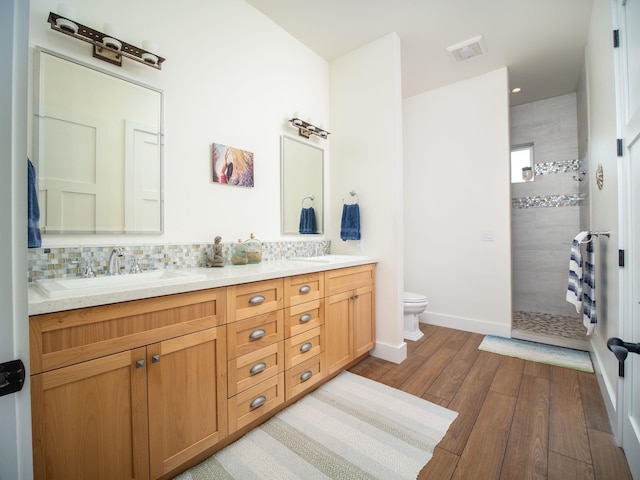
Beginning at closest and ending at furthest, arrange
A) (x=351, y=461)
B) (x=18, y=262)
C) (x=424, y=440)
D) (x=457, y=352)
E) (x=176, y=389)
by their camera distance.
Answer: (x=18, y=262) < (x=176, y=389) < (x=351, y=461) < (x=424, y=440) < (x=457, y=352)

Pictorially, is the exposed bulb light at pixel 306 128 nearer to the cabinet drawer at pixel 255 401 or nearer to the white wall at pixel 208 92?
the white wall at pixel 208 92

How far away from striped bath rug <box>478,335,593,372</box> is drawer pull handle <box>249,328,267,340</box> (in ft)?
7.58

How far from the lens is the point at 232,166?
206cm

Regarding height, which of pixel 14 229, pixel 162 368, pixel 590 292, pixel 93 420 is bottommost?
pixel 93 420

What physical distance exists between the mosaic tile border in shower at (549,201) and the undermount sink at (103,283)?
168 inches

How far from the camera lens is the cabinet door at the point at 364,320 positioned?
2346 millimetres

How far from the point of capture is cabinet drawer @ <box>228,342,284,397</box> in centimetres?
145

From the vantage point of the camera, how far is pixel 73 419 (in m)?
0.98

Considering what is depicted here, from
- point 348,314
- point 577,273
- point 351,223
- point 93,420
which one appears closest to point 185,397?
point 93,420

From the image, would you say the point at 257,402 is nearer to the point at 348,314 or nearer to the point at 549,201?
the point at 348,314

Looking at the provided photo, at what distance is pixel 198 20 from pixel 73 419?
228cm

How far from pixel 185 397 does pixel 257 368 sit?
0.40m

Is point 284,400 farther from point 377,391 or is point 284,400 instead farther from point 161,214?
point 161,214

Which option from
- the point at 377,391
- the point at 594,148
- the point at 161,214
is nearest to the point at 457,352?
the point at 377,391
